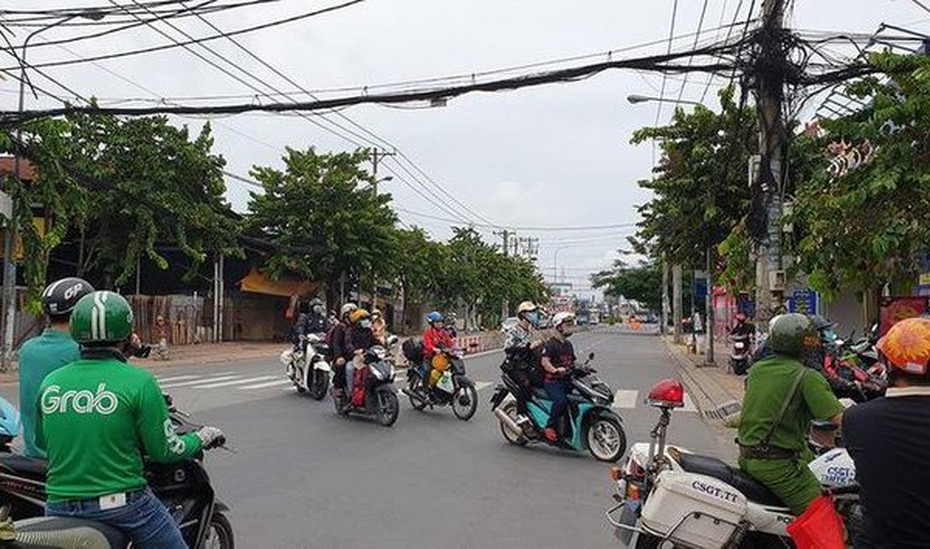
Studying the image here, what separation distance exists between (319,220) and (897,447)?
111ft

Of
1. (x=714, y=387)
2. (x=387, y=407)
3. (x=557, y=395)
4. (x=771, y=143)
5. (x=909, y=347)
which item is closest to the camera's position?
(x=909, y=347)

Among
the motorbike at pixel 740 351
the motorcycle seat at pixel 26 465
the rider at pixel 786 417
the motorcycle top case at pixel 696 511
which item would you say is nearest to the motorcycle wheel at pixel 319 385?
the motorcycle seat at pixel 26 465

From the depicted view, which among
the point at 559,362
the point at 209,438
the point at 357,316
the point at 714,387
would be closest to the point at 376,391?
the point at 357,316

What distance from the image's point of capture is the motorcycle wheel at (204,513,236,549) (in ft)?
15.6

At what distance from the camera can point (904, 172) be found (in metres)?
10.5

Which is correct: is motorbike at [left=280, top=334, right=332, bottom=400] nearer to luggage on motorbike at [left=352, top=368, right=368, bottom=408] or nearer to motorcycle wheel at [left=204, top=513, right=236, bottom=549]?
luggage on motorbike at [left=352, top=368, right=368, bottom=408]

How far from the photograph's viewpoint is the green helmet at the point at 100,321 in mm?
3322

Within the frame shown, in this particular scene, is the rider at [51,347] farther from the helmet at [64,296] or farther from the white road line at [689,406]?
the white road line at [689,406]

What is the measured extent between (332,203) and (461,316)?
126ft

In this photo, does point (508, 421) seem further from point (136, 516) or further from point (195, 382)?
point (195, 382)

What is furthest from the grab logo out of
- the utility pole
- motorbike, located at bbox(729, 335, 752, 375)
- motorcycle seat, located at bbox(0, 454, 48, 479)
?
motorbike, located at bbox(729, 335, 752, 375)

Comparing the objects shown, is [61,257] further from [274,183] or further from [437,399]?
[437,399]

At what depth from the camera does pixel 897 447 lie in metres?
2.89

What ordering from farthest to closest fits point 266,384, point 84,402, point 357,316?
point 266,384 → point 357,316 → point 84,402
